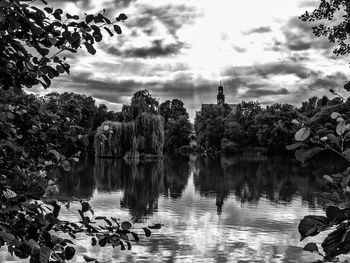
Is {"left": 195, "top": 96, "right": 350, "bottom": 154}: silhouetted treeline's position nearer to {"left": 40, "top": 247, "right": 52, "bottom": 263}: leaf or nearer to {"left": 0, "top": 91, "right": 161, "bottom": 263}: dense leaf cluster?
{"left": 0, "top": 91, "right": 161, "bottom": 263}: dense leaf cluster

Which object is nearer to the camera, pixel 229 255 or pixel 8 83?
pixel 8 83

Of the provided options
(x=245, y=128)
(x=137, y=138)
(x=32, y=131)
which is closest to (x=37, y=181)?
(x=32, y=131)

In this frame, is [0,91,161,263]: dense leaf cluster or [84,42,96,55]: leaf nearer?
[0,91,161,263]: dense leaf cluster

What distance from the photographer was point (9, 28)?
6.96 ft

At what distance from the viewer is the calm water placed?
510 inches

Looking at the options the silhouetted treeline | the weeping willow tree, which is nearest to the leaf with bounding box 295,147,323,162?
the weeping willow tree

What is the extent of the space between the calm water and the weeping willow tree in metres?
11.9

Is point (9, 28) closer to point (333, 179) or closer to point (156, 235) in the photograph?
point (333, 179)

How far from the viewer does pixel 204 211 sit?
20.3m

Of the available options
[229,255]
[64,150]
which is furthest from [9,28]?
[229,255]

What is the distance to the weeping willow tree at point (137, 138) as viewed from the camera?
164 feet

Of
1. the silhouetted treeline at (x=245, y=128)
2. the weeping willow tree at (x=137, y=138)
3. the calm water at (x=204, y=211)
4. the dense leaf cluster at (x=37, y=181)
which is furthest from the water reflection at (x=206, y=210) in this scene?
the silhouetted treeline at (x=245, y=128)

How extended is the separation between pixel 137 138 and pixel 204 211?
30.7m

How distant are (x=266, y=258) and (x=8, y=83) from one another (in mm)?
11695
